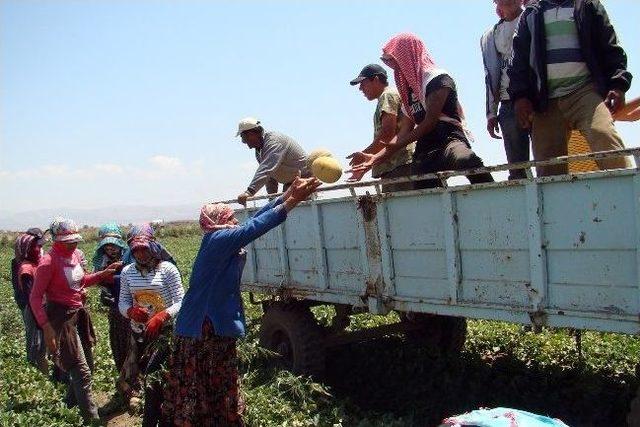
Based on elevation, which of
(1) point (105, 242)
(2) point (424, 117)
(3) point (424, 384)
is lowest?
(3) point (424, 384)

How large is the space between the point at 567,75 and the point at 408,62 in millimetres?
1377

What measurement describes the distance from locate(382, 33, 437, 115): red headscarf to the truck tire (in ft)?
7.54

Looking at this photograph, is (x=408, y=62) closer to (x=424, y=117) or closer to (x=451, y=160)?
(x=424, y=117)

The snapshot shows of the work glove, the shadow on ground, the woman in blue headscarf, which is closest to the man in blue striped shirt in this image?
the shadow on ground

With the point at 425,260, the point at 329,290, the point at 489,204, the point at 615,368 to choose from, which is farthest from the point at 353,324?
the point at 489,204

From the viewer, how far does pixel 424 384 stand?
6117mm

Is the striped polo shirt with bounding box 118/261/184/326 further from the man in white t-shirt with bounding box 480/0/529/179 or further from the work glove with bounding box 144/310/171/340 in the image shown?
the man in white t-shirt with bounding box 480/0/529/179

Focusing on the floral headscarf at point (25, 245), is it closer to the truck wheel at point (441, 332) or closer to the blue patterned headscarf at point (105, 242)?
the blue patterned headscarf at point (105, 242)

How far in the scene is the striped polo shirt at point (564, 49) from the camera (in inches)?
171

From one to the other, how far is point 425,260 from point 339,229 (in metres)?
1.10

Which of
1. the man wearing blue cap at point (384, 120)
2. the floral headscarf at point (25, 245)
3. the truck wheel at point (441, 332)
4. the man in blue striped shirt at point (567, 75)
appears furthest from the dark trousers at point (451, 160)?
the floral headscarf at point (25, 245)

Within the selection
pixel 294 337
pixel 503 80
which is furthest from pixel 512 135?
pixel 294 337

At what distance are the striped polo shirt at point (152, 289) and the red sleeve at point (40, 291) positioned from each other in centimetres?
76

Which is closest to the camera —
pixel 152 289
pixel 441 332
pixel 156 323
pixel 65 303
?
pixel 156 323
